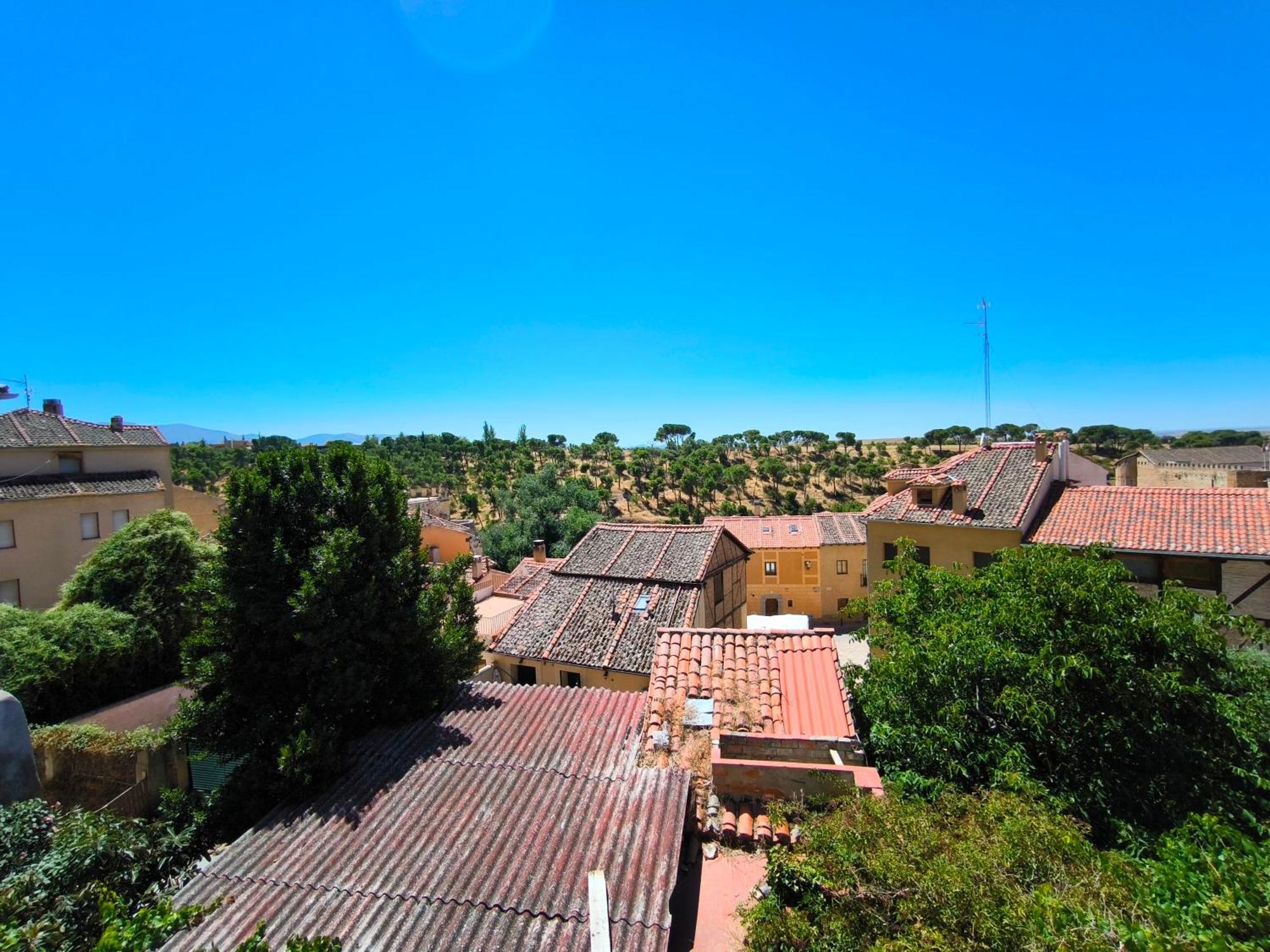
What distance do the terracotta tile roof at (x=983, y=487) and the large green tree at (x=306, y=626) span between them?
16.0m

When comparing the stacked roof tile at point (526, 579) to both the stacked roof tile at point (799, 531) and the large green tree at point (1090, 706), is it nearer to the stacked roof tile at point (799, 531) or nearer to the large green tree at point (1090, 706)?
the stacked roof tile at point (799, 531)

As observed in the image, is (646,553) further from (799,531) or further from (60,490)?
(60,490)

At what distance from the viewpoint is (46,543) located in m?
20.3

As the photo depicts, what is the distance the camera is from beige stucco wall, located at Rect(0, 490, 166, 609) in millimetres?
19531

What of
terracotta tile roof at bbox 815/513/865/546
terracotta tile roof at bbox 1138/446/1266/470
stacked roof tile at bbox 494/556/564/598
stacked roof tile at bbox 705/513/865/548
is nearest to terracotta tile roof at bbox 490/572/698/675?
stacked roof tile at bbox 494/556/564/598

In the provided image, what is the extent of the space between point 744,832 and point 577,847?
1.87 m

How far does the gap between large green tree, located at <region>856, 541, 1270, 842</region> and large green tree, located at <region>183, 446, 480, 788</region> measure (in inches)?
301

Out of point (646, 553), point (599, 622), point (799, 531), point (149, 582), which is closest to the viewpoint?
point (149, 582)

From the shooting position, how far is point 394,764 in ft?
26.7

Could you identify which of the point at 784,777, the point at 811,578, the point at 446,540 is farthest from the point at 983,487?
the point at 446,540

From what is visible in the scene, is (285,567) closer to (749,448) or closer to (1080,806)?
(1080,806)

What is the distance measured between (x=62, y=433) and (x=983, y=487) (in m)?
34.7

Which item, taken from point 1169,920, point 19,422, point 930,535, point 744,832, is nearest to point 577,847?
point 744,832

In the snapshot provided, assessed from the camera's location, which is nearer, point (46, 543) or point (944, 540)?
point (944, 540)
